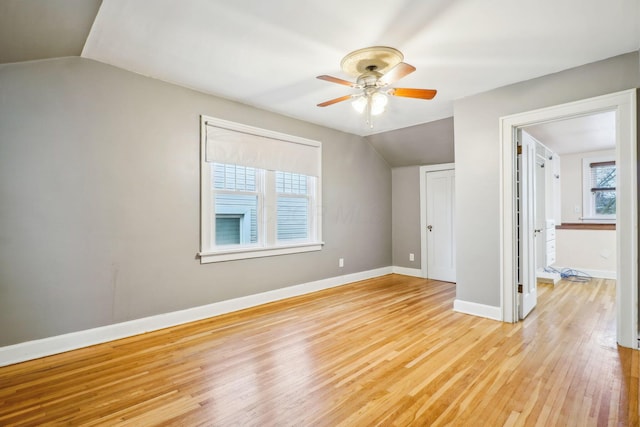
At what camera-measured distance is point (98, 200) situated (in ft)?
9.12

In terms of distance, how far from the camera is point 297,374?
225 centimetres

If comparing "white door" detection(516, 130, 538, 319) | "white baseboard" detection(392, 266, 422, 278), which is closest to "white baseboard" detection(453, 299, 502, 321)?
"white door" detection(516, 130, 538, 319)

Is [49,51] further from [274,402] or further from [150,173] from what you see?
[274,402]

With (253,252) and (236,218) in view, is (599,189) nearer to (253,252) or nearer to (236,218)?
(253,252)

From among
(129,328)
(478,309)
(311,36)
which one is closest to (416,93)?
(311,36)

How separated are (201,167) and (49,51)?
1508mm

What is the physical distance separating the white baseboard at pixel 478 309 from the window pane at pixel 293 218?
2241 millimetres

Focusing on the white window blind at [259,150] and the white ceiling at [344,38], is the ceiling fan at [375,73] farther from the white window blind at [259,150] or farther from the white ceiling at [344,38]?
the white window blind at [259,150]

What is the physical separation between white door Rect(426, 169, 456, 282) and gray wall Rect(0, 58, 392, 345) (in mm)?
3225

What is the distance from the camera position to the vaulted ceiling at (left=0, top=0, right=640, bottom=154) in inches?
78.6

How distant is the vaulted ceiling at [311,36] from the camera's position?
6.55ft

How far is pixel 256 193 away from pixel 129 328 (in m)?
2.00

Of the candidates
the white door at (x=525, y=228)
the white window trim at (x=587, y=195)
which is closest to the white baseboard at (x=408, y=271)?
the white door at (x=525, y=228)

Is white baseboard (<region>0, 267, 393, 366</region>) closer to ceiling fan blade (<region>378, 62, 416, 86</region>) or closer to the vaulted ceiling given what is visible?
the vaulted ceiling
